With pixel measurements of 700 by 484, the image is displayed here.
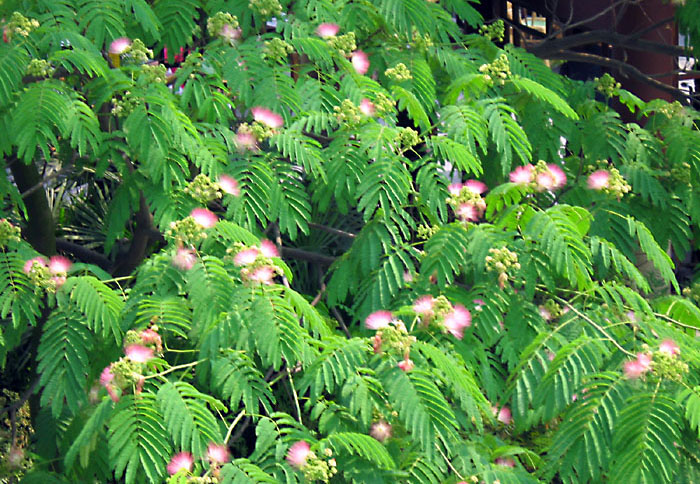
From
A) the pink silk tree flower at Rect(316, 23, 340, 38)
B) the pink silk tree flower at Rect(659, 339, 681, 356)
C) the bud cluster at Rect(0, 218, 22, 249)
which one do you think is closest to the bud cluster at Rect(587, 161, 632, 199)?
the pink silk tree flower at Rect(659, 339, 681, 356)

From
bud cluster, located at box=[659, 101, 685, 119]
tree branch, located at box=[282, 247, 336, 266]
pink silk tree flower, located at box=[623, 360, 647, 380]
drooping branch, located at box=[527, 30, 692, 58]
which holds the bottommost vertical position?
tree branch, located at box=[282, 247, 336, 266]

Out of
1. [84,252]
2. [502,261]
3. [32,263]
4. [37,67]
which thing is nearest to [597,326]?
[502,261]

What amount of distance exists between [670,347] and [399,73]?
204cm

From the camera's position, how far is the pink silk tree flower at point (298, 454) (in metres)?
3.49

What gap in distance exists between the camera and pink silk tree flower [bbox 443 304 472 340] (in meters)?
4.10

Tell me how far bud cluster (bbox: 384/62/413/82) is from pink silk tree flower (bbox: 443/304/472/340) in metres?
1.40

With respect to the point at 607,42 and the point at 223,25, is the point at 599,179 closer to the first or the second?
the point at 223,25

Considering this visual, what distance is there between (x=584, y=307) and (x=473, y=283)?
0.51 meters

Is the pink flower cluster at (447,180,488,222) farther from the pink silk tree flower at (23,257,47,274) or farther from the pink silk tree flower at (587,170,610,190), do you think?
the pink silk tree flower at (23,257,47,274)

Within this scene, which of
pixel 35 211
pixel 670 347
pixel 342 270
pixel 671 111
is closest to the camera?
pixel 670 347

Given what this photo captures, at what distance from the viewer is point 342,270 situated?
464cm

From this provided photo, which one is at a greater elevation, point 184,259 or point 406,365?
point 184,259

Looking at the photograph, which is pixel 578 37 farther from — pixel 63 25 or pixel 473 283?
pixel 63 25

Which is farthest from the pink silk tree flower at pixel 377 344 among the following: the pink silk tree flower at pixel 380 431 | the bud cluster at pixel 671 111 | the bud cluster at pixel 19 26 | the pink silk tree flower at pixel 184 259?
the bud cluster at pixel 671 111
